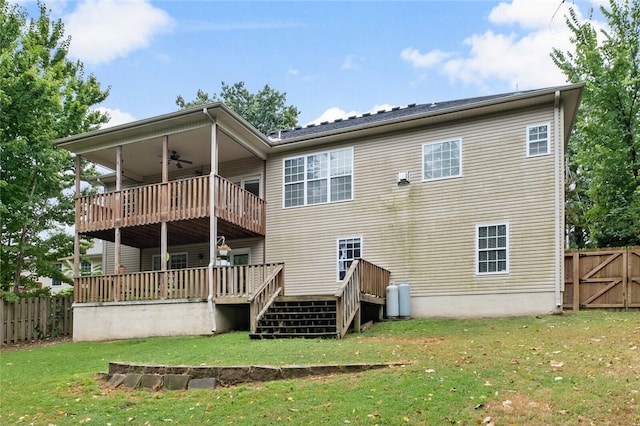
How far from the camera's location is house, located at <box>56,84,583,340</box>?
13008 mm

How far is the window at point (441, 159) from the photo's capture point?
1420 cm

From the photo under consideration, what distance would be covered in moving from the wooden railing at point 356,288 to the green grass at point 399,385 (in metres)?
0.53

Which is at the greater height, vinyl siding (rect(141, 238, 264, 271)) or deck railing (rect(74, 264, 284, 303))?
vinyl siding (rect(141, 238, 264, 271))

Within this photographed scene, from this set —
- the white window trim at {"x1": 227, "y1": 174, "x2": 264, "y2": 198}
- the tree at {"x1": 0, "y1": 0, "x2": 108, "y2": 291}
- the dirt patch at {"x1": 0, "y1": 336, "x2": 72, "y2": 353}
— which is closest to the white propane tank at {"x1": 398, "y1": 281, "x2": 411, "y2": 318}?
the white window trim at {"x1": 227, "y1": 174, "x2": 264, "y2": 198}

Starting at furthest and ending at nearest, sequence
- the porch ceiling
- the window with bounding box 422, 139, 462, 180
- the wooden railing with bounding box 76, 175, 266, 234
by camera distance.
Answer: the porch ceiling → the wooden railing with bounding box 76, 175, 266, 234 → the window with bounding box 422, 139, 462, 180

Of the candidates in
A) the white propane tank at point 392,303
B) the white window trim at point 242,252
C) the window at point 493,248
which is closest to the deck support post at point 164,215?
the white window trim at point 242,252

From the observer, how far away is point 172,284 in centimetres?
1432

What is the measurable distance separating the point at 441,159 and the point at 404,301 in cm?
392

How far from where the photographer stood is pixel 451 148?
14.3 meters

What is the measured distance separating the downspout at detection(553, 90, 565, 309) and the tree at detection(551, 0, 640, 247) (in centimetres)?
486

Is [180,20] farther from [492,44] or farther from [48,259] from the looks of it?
[48,259]

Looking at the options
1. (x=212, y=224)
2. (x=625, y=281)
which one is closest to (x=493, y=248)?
(x=625, y=281)

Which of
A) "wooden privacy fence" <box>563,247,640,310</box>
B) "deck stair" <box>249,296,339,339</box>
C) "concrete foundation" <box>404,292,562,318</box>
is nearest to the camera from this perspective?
"deck stair" <box>249,296,339,339</box>

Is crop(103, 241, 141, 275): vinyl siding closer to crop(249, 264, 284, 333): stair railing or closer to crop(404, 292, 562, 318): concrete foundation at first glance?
crop(249, 264, 284, 333): stair railing
